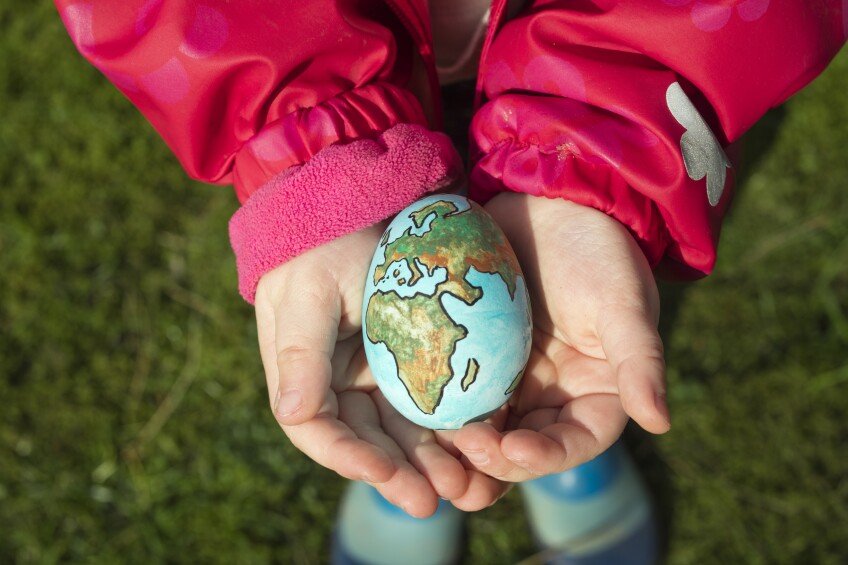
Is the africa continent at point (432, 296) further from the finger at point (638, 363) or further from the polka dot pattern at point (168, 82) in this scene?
the polka dot pattern at point (168, 82)

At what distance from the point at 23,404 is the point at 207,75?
5.01ft

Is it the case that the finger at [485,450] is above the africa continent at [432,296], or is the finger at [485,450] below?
below

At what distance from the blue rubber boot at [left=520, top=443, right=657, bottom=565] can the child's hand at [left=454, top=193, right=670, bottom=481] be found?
2.34ft

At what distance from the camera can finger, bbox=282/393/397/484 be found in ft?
4.38

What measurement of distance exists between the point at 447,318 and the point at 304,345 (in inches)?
10.4

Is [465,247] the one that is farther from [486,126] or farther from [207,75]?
[207,75]

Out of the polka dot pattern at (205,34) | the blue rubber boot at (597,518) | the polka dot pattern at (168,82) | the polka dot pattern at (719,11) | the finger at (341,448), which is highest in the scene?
the polka dot pattern at (205,34)

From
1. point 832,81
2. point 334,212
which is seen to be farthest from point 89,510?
point 832,81

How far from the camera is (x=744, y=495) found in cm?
228

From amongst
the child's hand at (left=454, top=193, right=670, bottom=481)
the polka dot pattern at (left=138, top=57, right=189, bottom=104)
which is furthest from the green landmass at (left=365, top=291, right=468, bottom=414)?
the polka dot pattern at (left=138, top=57, right=189, bottom=104)

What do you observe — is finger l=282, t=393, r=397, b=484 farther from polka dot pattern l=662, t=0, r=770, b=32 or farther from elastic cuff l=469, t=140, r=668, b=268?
polka dot pattern l=662, t=0, r=770, b=32

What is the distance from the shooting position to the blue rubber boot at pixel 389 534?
2150mm

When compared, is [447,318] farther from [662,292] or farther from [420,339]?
Answer: [662,292]

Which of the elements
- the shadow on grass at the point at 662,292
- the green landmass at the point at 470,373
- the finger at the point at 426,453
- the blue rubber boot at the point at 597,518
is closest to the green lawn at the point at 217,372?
the shadow on grass at the point at 662,292
